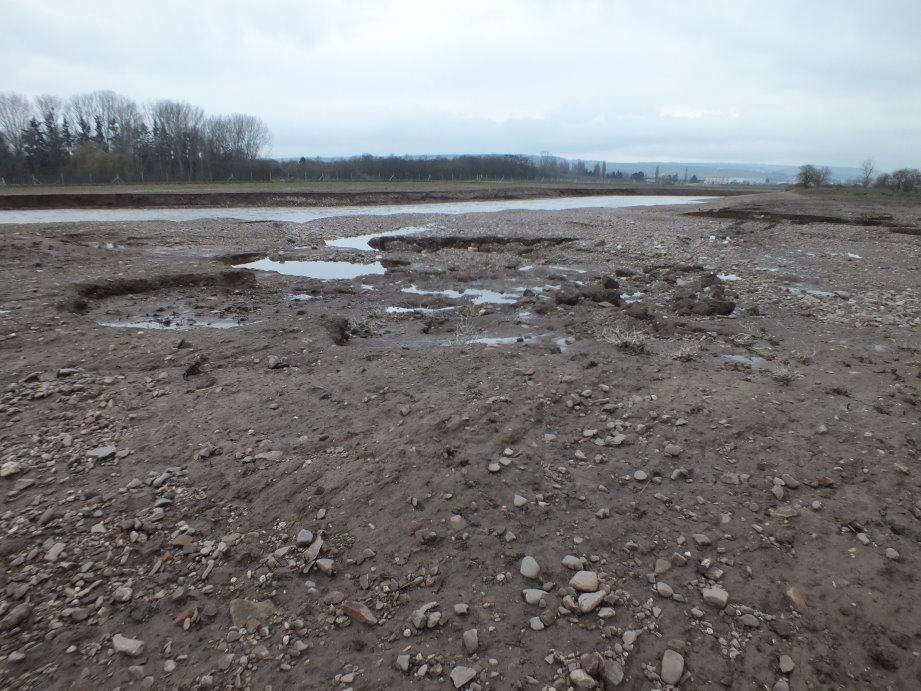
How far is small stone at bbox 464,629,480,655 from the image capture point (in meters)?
2.77

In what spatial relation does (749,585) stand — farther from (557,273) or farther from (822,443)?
(557,273)

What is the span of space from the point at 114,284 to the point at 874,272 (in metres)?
17.5

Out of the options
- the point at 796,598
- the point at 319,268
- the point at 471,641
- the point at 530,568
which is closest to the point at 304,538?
the point at 471,641

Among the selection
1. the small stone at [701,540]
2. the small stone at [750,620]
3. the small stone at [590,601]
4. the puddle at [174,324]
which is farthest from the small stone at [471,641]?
the puddle at [174,324]

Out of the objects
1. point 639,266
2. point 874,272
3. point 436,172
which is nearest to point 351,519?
point 639,266

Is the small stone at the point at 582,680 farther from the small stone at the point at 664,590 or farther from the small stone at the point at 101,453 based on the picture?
the small stone at the point at 101,453

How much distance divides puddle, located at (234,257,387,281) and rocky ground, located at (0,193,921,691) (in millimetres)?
4788

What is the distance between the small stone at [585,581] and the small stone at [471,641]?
692 mm

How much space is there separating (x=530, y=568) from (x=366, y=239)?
18047mm

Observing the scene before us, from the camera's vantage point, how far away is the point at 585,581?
3168 mm

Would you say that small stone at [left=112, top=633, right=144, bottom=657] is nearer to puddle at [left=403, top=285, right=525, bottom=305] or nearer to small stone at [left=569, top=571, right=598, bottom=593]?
small stone at [left=569, top=571, right=598, bottom=593]

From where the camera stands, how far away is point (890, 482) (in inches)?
159

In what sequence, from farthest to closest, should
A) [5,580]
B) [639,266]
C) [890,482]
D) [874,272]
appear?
[639,266] → [874,272] → [890,482] → [5,580]

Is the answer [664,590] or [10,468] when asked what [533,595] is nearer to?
[664,590]
